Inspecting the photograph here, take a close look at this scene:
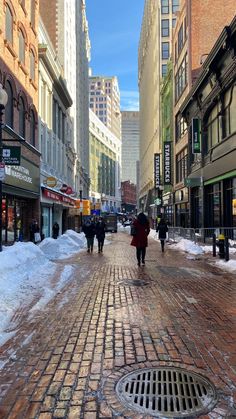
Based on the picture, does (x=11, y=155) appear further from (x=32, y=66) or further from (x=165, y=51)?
(x=165, y=51)

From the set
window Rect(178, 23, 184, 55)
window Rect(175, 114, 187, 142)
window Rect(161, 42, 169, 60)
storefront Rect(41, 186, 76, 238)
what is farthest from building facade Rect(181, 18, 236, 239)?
window Rect(161, 42, 169, 60)

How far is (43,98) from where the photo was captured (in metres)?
30.4

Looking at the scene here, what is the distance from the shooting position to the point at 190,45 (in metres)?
34.1

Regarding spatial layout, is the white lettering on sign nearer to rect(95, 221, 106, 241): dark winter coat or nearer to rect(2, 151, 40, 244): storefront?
rect(2, 151, 40, 244): storefront

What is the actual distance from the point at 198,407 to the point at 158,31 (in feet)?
249

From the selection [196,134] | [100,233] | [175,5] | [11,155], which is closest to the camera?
[11,155]

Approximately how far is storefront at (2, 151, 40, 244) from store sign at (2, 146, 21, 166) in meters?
3.31

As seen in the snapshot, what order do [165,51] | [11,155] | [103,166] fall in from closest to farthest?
[11,155] → [165,51] → [103,166]

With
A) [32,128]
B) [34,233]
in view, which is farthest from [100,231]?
[32,128]

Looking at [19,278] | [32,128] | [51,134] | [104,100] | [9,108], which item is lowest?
[19,278]

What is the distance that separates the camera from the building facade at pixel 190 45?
33.8 metres

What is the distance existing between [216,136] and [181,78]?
16364 mm

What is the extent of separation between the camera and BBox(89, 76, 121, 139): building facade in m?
176

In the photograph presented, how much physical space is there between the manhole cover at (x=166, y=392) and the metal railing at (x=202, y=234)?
43.7ft
